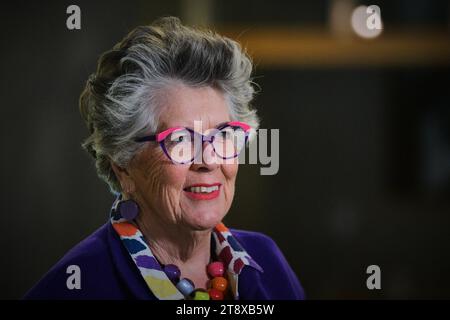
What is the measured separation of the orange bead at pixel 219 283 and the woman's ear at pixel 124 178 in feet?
0.71

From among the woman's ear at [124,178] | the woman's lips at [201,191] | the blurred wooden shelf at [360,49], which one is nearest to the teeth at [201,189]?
the woman's lips at [201,191]

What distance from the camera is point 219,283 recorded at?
38.3 inches

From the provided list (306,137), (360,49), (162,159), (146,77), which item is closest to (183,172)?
(162,159)

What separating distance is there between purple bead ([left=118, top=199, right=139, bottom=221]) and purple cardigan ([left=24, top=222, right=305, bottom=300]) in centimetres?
A: 3

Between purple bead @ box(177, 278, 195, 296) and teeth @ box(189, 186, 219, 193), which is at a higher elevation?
teeth @ box(189, 186, 219, 193)

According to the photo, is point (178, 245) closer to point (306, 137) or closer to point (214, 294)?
point (214, 294)

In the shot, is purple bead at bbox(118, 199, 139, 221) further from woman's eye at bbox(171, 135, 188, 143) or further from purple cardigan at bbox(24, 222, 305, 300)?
woman's eye at bbox(171, 135, 188, 143)

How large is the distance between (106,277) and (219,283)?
0.20m

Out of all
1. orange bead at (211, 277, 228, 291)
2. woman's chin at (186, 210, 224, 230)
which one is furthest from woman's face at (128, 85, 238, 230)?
orange bead at (211, 277, 228, 291)

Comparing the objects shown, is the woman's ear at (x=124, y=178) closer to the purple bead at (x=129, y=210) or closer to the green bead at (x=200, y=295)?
the purple bead at (x=129, y=210)

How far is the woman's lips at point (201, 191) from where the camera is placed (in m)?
0.91

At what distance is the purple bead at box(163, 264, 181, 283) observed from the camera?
0.93 meters

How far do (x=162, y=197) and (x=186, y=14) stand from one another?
1.20 ft
